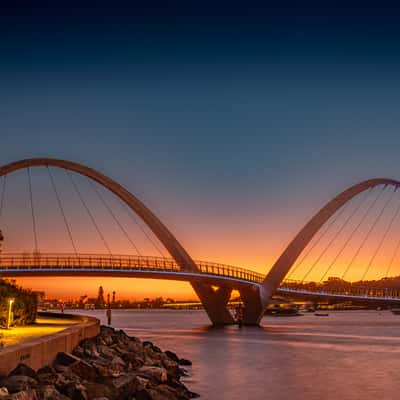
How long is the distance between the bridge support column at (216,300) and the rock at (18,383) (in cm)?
4909

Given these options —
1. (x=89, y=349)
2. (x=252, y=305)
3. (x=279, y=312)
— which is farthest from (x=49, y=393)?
(x=279, y=312)

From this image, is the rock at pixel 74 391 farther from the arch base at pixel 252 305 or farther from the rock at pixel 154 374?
the arch base at pixel 252 305

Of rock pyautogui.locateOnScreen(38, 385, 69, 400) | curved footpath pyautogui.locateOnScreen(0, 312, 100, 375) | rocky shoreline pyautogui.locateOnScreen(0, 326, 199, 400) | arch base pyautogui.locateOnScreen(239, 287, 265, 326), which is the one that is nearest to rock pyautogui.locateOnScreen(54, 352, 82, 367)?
rocky shoreline pyautogui.locateOnScreen(0, 326, 199, 400)

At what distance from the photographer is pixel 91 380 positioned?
14.8m

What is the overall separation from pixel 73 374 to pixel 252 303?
166 ft

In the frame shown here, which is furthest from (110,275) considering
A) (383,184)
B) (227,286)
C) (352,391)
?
(383,184)

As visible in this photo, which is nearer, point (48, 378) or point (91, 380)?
point (48, 378)

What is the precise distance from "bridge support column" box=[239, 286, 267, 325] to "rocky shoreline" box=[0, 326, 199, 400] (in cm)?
3762

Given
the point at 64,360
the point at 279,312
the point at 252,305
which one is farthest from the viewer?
the point at 279,312

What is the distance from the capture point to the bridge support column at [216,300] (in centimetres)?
6056

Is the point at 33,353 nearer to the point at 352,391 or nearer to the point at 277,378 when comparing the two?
the point at 352,391

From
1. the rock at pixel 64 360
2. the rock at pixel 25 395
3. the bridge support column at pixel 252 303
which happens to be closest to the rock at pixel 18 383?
the rock at pixel 25 395

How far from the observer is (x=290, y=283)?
215ft

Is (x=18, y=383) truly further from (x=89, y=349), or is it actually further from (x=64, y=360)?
(x=89, y=349)
